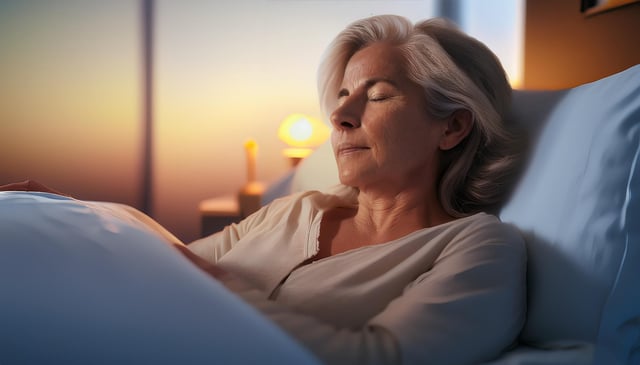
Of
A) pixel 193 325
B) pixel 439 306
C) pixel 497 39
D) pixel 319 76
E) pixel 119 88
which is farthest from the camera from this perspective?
pixel 119 88

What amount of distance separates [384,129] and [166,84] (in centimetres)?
180

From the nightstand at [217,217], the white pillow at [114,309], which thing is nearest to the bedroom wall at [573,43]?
the nightstand at [217,217]

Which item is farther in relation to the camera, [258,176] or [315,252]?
[258,176]

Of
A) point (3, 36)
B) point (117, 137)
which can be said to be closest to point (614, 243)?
point (117, 137)

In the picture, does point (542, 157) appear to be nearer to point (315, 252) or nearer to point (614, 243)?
point (614, 243)

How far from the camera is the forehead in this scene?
2.87 feet

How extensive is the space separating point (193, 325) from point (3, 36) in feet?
7.07

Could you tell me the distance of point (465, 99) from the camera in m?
0.86

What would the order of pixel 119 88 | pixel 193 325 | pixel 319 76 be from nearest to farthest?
pixel 193 325
pixel 319 76
pixel 119 88

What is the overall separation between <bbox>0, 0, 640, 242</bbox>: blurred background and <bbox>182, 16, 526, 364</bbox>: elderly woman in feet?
3.85

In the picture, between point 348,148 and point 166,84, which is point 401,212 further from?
point 166,84

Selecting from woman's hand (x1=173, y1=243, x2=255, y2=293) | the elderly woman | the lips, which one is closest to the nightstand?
the elderly woman

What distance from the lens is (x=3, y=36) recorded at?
2.21 metres

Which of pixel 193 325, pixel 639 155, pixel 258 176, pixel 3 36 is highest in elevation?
pixel 3 36
